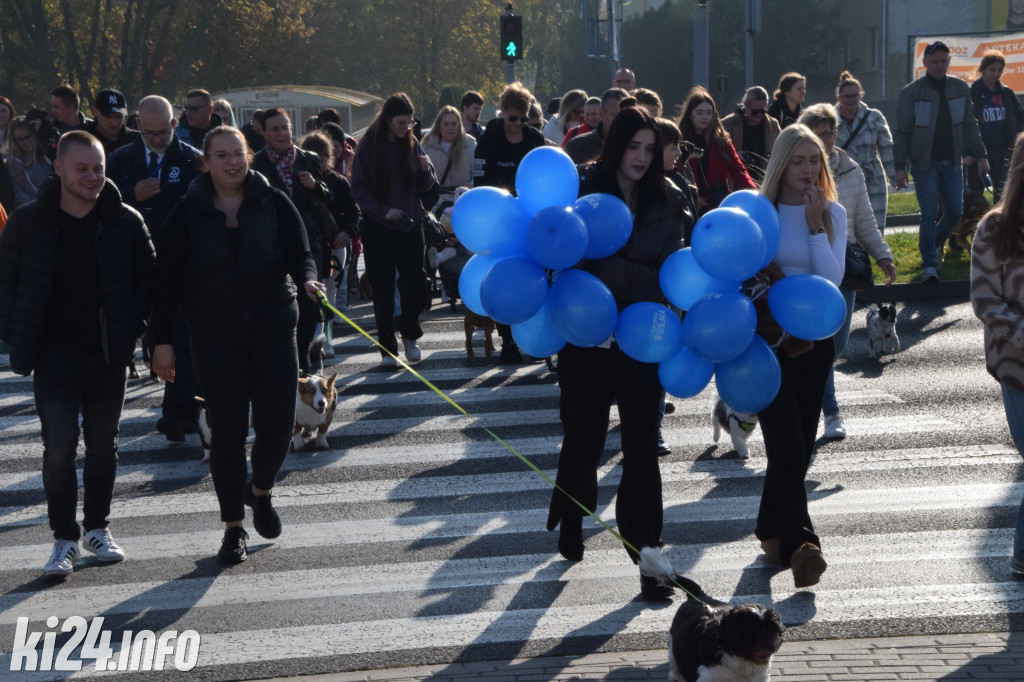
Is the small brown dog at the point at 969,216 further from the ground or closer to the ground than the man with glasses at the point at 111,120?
closer to the ground

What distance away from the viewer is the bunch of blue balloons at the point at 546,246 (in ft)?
16.9

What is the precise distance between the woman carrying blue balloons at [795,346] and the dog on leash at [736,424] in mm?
2036

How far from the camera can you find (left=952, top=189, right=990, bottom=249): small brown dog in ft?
47.0

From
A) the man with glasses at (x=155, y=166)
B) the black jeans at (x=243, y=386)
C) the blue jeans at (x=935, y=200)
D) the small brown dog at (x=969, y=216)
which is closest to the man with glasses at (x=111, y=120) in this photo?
the man with glasses at (x=155, y=166)

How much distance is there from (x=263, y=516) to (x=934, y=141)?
9814 millimetres

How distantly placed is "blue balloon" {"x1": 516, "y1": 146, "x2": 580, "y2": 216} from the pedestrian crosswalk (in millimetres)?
1781

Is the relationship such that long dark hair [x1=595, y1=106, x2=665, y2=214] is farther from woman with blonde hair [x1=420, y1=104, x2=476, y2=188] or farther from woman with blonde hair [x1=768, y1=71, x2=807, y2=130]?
woman with blonde hair [x1=768, y1=71, x2=807, y2=130]

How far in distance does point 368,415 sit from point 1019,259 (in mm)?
5330

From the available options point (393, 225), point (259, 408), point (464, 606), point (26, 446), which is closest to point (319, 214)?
point (393, 225)

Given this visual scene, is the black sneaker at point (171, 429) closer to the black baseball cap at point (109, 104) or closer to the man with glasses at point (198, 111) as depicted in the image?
the black baseball cap at point (109, 104)

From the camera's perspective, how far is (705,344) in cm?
513

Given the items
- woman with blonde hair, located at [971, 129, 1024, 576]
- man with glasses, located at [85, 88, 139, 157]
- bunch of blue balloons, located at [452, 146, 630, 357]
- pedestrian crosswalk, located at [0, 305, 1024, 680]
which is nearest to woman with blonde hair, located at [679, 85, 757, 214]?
pedestrian crosswalk, located at [0, 305, 1024, 680]

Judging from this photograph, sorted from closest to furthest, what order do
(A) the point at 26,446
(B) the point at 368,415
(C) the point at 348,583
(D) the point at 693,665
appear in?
(D) the point at 693,665
(C) the point at 348,583
(A) the point at 26,446
(B) the point at 368,415

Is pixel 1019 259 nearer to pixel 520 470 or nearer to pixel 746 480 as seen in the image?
pixel 746 480
